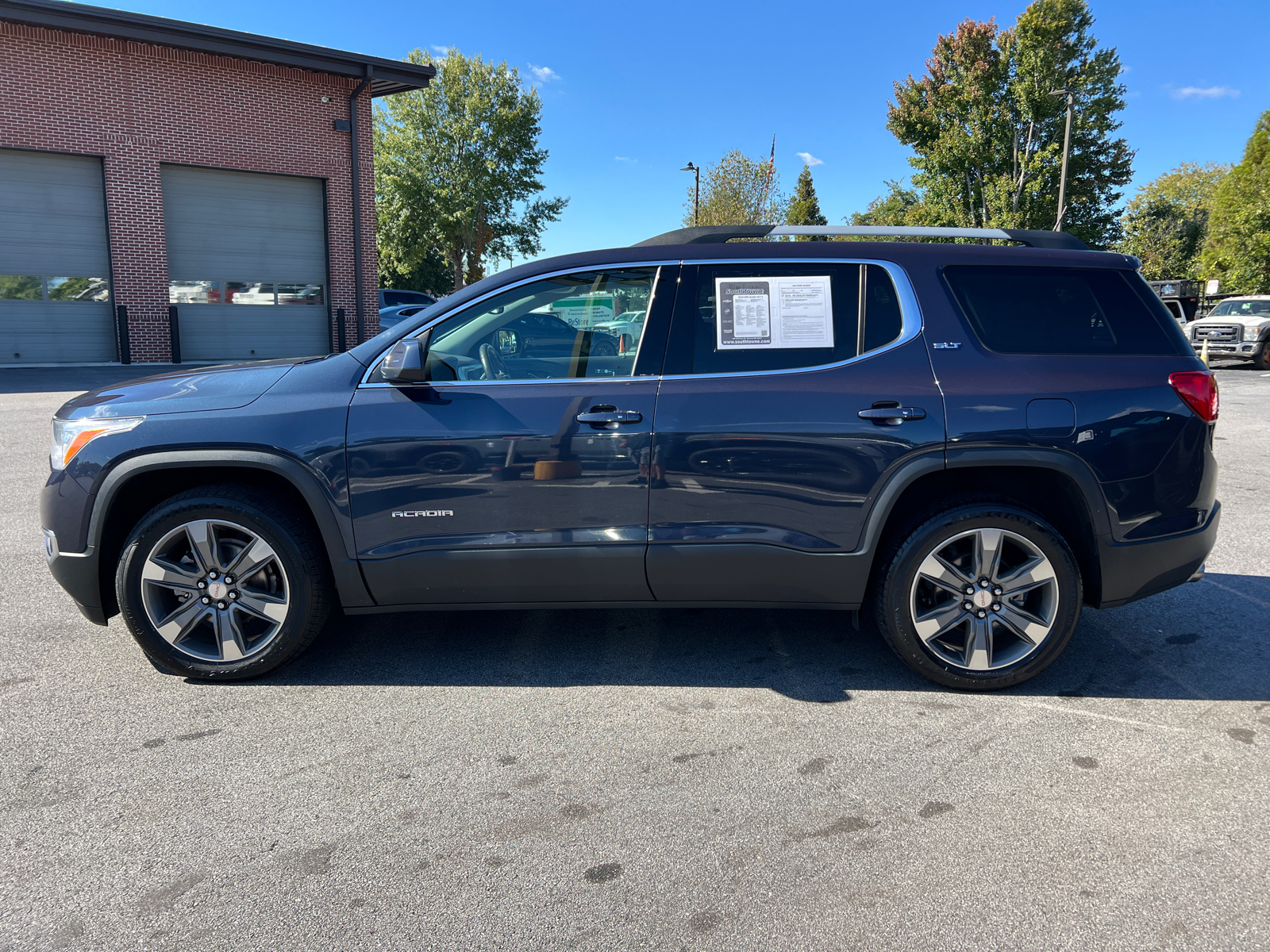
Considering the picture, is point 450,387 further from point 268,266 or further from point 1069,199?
point 1069,199

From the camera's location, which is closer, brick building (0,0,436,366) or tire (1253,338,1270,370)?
brick building (0,0,436,366)

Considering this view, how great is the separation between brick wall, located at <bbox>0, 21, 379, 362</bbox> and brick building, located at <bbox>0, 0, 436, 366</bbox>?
33mm

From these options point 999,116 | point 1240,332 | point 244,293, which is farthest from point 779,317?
point 999,116

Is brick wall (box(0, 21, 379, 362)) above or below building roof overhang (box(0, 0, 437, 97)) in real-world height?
below

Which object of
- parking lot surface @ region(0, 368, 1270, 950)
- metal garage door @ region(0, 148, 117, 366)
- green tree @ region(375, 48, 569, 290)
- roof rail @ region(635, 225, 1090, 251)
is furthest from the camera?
green tree @ region(375, 48, 569, 290)

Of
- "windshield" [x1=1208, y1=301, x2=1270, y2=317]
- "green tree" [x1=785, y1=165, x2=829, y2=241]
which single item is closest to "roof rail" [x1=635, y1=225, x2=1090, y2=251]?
"windshield" [x1=1208, y1=301, x2=1270, y2=317]

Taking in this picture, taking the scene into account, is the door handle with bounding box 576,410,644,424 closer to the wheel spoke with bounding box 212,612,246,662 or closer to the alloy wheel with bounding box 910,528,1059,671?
the alloy wheel with bounding box 910,528,1059,671

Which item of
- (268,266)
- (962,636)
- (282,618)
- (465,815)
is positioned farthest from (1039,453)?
(268,266)

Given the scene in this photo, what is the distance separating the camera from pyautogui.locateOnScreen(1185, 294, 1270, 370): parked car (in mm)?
23859

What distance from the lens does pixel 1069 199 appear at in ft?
122

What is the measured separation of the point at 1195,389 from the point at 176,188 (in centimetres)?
2180

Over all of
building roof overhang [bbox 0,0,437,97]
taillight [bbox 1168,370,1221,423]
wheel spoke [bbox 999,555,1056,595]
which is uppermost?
building roof overhang [bbox 0,0,437,97]

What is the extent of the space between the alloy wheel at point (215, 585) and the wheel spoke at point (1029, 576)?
2938mm

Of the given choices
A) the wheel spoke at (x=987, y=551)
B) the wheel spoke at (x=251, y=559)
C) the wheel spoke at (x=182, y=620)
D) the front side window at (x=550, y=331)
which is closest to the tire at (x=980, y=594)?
the wheel spoke at (x=987, y=551)
